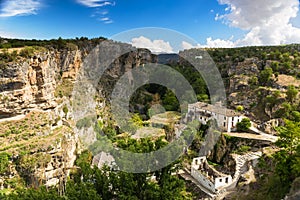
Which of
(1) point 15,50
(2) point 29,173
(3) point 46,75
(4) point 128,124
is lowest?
(2) point 29,173

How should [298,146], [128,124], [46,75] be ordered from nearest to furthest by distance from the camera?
1. [298,146]
2. [46,75]
3. [128,124]

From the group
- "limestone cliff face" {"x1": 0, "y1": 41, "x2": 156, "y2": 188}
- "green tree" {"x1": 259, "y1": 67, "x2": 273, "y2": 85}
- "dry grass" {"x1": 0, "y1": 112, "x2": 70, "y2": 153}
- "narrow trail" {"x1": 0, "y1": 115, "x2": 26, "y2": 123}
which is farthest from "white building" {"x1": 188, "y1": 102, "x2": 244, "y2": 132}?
"narrow trail" {"x1": 0, "y1": 115, "x2": 26, "y2": 123}

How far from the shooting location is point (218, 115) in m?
31.1

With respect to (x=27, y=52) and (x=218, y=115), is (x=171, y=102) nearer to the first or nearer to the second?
(x=218, y=115)

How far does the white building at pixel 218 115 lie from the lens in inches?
1182

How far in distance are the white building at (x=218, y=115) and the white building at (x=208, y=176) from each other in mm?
5790

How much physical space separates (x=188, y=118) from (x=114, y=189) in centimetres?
2112

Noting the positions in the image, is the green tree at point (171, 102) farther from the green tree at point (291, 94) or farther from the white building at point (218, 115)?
the green tree at point (291, 94)

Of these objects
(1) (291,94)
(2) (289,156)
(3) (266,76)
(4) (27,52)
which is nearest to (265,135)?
(1) (291,94)

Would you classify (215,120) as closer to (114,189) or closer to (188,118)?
(188,118)

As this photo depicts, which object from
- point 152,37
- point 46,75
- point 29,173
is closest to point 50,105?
point 46,75

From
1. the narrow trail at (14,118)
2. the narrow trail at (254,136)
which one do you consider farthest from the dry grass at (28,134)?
the narrow trail at (254,136)

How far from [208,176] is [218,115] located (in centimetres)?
918

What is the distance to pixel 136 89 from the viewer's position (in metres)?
51.5
